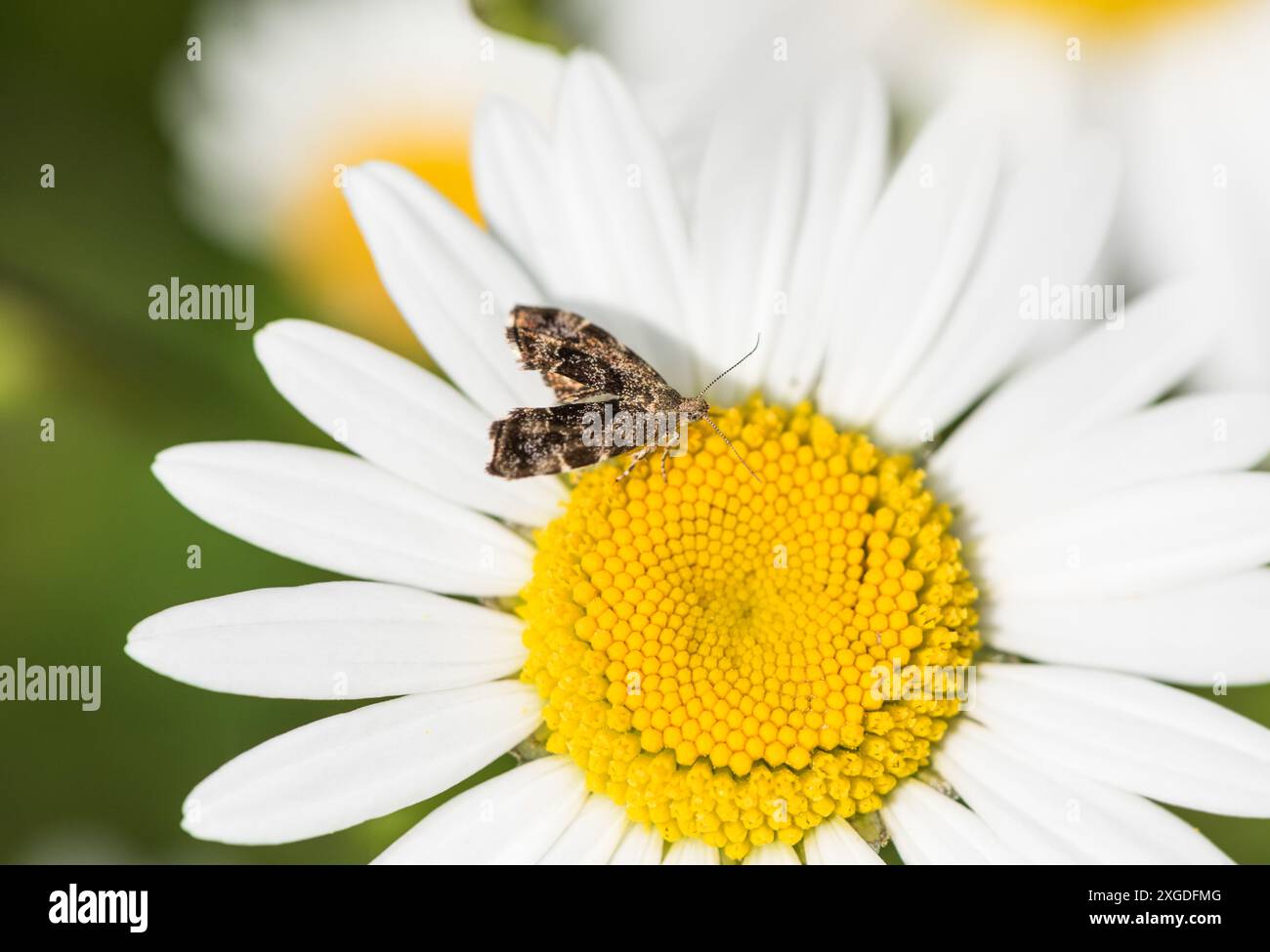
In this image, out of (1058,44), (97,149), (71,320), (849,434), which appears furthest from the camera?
(97,149)

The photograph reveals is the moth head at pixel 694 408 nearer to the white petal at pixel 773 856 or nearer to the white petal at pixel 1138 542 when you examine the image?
the white petal at pixel 1138 542

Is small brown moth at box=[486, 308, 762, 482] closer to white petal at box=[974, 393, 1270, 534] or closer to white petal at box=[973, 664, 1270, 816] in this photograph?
white petal at box=[974, 393, 1270, 534]

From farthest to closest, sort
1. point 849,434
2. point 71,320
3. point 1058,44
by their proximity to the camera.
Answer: point 71,320
point 849,434
point 1058,44

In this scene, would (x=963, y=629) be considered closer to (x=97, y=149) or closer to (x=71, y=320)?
(x=71, y=320)

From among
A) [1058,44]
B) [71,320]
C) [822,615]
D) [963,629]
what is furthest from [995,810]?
[71,320]

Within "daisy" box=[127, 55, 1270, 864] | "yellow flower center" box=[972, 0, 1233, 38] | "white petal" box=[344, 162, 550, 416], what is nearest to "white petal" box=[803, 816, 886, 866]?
"daisy" box=[127, 55, 1270, 864]

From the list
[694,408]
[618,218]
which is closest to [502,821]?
[694,408]

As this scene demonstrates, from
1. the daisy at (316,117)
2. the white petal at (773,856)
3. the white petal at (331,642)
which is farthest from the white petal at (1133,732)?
the daisy at (316,117)

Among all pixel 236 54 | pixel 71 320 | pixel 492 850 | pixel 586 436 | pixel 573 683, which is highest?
pixel 236 54
